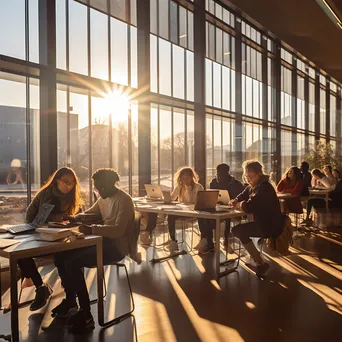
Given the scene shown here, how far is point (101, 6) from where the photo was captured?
8.06 metres

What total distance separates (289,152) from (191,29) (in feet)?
26.3

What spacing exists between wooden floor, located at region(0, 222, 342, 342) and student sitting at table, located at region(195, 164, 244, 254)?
447 millimetres

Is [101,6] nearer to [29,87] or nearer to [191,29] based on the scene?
[29,87]

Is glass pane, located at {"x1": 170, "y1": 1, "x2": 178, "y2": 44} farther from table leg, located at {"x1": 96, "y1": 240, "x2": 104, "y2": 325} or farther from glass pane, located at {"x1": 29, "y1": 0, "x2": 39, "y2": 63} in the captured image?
table leg, located at {"x1": 96, "y1": 240, "x2": 104, "y2": 325}

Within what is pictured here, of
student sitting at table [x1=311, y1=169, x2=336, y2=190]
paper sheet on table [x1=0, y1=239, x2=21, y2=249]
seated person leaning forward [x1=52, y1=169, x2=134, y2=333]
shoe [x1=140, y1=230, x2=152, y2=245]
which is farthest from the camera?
student sitting at table [x1=311, y1=169, x2=336, y2=190]

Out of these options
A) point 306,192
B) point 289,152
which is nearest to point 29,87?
point 306,192

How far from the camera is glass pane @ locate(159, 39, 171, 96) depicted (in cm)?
973

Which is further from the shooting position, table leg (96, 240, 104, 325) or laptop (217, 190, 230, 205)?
laptop (217, 190, 230, 205)

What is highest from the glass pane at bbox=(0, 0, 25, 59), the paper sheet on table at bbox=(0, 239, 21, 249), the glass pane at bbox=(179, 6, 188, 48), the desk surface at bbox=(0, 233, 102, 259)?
the glass pane at bbox=(179, 6, 188, 48)

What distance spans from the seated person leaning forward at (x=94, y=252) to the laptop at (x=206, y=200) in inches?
61.8

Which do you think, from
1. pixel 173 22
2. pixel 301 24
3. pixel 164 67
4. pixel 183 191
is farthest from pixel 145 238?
pixel 301 24

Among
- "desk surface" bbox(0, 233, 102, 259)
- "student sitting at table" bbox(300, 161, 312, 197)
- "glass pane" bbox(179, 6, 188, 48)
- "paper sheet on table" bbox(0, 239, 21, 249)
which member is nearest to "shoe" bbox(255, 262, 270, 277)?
"desk surface" bbox(0, 233, 102, 259)

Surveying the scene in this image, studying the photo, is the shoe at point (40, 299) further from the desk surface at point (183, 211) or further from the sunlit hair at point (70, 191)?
the desk surface at point (183, 211)

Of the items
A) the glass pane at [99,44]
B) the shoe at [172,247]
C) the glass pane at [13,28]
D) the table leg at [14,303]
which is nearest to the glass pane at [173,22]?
the glass pane at [99,44]
